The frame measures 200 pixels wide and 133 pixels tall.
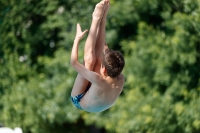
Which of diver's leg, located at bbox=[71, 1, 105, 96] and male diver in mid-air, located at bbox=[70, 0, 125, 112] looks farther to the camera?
diver's leg, located at bbox=[71, 1, 105, 96]

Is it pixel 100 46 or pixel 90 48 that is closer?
pixel 90 48

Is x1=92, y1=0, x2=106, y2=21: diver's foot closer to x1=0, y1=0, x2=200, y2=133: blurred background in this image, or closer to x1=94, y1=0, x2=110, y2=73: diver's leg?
x1=94, y1=0, x2=110, y2=73: diver's leg

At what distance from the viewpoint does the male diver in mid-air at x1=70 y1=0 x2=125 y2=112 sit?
6410 millimetres

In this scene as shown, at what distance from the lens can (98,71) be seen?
22.1 ft

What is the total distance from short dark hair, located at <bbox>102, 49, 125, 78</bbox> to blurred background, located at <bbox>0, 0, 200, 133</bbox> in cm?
346

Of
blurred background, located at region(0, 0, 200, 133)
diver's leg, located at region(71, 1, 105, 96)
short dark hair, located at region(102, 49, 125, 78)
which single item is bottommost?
short dark hair, located at region(102, 49, 125, 78)

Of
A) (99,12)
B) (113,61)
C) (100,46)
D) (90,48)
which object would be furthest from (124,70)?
(113,61)

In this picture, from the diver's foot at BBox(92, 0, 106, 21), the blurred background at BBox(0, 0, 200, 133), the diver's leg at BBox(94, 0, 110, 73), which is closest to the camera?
the diver's foot at BBox(92, 0, 106, 21)

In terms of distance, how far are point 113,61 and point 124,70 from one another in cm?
425

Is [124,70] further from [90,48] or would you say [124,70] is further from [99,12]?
[99,12]

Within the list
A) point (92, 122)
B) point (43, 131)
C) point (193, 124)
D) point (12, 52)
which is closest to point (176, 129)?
point (193, 124)

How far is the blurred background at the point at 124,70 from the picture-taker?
1003cm

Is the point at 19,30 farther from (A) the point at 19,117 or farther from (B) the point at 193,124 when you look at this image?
(B) the point at 193,124

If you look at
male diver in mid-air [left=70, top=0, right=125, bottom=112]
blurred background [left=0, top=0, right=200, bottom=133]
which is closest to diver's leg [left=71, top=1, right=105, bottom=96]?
male diver in mid-air [left=70, top=0, right=125, bottom=112]
